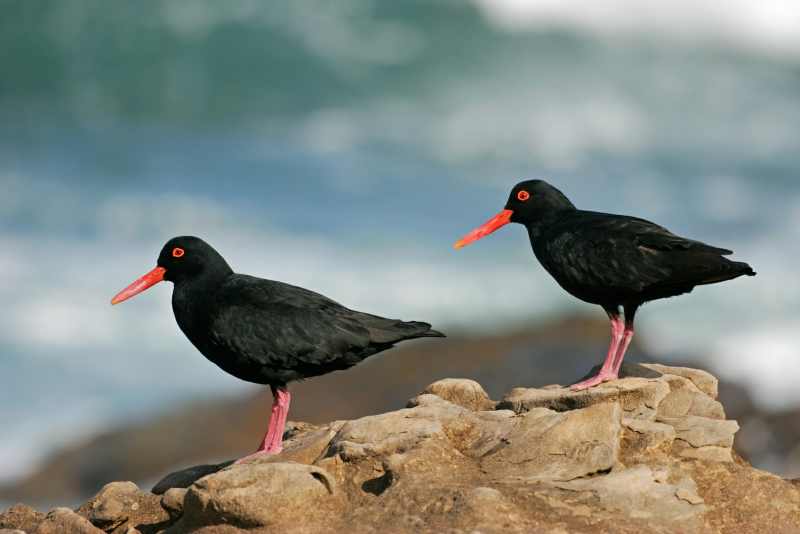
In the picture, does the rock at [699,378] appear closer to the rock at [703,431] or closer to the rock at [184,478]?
the rock at [703,431]

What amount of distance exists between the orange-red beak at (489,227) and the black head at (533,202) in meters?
0.02

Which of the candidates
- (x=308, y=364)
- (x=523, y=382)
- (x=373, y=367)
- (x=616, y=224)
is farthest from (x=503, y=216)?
(x=373, y=367)

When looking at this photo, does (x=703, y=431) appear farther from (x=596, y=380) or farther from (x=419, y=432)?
(x=419, y=432)

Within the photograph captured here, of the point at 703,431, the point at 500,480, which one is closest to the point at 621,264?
the point at 703,431

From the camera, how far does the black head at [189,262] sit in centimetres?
1054

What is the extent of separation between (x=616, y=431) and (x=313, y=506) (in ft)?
7.06

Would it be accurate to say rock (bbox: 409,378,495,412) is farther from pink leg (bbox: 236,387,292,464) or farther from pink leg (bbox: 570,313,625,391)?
pink leg (bbox: 236,387,292,464)

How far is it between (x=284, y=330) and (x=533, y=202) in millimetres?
2781

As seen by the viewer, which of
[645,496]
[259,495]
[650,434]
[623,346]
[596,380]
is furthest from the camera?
[623,346]

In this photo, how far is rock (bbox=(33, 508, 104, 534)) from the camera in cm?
903

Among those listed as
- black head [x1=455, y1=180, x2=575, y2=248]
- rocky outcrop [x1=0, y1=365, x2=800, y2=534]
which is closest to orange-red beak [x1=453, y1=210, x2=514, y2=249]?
black head [x1=455, y1=180, x2=575, y2=248]

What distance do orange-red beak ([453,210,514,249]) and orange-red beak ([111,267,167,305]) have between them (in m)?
2.91

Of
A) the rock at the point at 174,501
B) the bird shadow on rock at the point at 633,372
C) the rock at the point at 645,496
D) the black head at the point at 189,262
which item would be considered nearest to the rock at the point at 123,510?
the rock at the point at 174,501

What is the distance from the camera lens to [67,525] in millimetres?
9086
